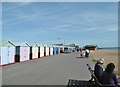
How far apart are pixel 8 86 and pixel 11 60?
18.2 metres

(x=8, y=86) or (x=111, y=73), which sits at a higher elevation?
(x=111, y=73)

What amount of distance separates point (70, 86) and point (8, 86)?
2584 millimetres

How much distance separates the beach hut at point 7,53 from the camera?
25994mm

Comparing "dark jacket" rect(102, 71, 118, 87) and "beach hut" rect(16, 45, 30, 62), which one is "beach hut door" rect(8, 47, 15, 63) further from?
"dark jacket" rect(102, 71, 118, 87)

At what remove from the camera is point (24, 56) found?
35844 millimetres

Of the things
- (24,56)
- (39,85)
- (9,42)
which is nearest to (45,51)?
(24,56)

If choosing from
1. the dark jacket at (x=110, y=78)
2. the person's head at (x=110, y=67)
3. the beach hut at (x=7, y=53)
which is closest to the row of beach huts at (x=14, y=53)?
the beach hut at (x=7, y=53)

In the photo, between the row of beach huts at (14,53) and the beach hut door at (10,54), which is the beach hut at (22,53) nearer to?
the row of beach huts at (14,53)

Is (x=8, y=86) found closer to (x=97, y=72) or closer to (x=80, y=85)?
(x=80, y=85)

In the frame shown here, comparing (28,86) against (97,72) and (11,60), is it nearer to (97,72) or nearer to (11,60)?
(97,72)

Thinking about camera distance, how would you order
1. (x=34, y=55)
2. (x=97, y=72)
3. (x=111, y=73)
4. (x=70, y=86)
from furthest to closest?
(x=34, y=55) < (x=70, y=86) < (x=97, y=72) < (x=111, y=73)

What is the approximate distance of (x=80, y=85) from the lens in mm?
11516

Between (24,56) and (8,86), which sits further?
(24,56)

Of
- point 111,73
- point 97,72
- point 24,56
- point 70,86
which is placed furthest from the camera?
point 24,56
